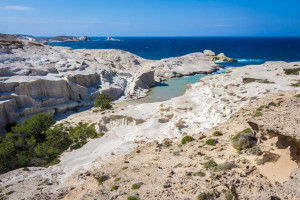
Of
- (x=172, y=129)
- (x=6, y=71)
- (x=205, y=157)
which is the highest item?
(x=6, y=71)

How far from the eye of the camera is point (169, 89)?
6812 cm

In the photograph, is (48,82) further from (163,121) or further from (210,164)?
(210,164)

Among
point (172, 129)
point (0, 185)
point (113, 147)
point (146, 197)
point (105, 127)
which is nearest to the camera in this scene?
point (146, 197)

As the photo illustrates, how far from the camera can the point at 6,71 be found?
4594cm

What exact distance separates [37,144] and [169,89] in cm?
4436

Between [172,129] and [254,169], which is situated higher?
[254,169]

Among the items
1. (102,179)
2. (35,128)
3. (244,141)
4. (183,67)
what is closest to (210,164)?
(244,141)

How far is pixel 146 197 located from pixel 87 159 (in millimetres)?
13780

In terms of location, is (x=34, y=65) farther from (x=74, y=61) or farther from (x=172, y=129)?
(x=172, y=129)

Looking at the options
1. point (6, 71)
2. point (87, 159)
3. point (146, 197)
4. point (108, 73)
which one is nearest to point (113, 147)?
point (87, 159)

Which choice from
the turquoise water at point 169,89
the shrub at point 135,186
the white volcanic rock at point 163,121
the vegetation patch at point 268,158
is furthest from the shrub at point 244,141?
the turquoise water at point 169,89

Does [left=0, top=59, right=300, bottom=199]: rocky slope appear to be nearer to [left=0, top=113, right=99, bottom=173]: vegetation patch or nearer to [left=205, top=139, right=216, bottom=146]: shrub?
[left=205, top=139, right=216, bottom=146]: shrub

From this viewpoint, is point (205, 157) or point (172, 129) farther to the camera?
point (172, 129)

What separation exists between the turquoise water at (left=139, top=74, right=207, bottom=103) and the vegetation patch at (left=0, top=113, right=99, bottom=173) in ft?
79.5
